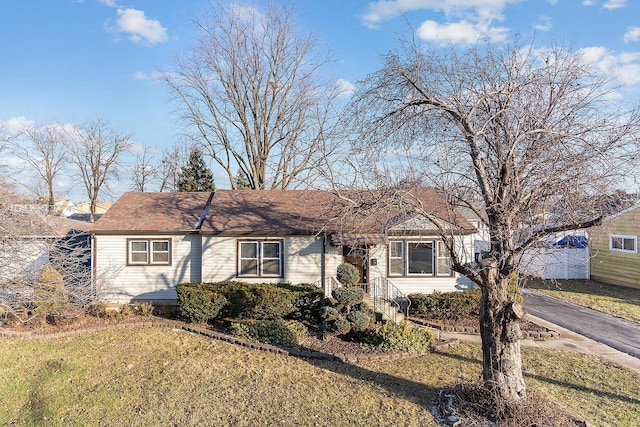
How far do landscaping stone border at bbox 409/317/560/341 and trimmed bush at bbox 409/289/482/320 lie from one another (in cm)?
39

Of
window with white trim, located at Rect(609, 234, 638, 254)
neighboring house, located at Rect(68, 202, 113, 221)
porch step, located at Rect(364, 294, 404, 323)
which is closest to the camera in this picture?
porch step, located at Rect(364, 294, 404, 323)

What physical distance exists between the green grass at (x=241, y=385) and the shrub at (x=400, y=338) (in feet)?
1.52

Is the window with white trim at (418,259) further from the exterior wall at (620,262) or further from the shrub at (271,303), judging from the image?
the exterior wall at (620,262)

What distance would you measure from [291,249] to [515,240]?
8.78 metres

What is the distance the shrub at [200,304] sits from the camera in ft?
37.0

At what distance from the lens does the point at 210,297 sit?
448 inches

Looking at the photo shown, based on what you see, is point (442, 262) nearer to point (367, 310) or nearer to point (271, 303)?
point (367, 310)

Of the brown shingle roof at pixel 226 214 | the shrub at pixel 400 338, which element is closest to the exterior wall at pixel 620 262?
the brown shingle roof at pixel 226 214

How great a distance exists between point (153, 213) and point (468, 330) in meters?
12.3

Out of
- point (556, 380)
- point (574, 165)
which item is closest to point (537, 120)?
point (574, 165)

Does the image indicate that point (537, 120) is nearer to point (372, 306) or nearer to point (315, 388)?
point (315, 388)

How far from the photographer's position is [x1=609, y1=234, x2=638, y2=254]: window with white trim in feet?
58.0

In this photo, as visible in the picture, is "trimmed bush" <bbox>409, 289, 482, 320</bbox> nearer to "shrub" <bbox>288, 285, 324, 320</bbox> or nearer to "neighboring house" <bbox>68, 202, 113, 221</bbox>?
"shrub" <bbox>288, 285, 324, 320</bbox>

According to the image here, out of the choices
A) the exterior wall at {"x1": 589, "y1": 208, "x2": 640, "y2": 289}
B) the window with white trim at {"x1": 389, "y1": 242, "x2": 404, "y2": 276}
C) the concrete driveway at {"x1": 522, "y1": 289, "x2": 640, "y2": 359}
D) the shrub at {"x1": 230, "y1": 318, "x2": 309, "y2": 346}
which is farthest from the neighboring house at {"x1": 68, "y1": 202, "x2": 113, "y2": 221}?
the exterior wall at {"x1": 589, "y1": 208, "x2": 640, "y2": 289}
